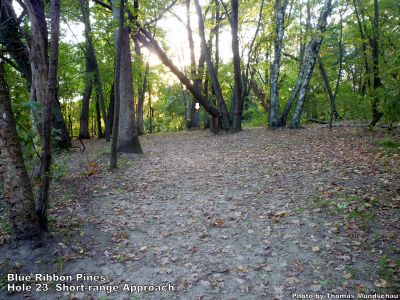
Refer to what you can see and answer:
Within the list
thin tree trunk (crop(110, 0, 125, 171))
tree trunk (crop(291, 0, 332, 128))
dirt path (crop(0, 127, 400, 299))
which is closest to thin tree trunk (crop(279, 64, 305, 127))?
tree trunk (crop(291, 0, 332, 128))

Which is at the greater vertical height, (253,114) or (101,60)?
(101,60)

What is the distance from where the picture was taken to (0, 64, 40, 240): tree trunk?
4223mm

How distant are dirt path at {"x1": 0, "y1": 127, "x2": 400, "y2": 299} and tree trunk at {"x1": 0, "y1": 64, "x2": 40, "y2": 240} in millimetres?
383

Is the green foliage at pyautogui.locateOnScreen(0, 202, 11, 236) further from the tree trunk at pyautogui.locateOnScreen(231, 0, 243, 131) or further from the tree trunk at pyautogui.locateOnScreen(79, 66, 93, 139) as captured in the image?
the tree trunk at pyautogui.locateOnScreen(79, 66, 93, 139)

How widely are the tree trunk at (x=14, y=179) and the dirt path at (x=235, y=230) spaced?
1.26ft

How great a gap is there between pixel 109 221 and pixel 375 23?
41.3ft

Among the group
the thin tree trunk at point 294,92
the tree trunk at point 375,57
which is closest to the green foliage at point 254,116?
the thin tree trunk at point 294,92

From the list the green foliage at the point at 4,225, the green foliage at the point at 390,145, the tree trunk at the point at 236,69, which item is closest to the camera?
the green foliage at the point at 4,225

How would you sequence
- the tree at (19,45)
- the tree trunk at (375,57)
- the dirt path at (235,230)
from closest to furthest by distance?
the dirt path at (235,230) → the tree at (19,45) → the tree trunk at (375,57)

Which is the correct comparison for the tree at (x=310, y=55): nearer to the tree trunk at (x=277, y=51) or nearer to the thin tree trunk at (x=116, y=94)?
the tree trunk at (x=277, y=51)

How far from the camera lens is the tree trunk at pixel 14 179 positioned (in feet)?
13.9

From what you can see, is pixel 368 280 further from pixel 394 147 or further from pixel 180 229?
pixel 394 147

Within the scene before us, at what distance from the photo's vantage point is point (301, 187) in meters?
6.95

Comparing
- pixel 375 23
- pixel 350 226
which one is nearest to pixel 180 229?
pixel 350 226
